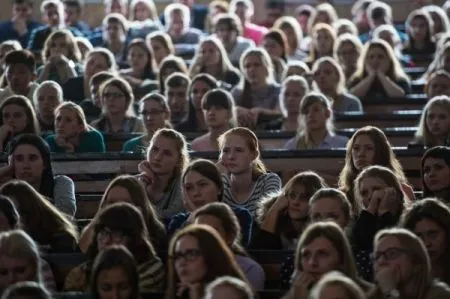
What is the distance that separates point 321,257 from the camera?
361 inches

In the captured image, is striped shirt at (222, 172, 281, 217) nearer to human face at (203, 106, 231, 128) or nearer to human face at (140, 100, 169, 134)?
human face at (203, 106, 231, 128)

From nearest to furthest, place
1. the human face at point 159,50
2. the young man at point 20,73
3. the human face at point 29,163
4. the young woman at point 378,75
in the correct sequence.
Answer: the human face at point 29,163 < the young man at point 20,73 < the young woman at point 378,75 < the human face at point 159,50

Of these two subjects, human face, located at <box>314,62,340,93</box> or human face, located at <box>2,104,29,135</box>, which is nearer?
human face, located at <box>2,104,29,135</box>

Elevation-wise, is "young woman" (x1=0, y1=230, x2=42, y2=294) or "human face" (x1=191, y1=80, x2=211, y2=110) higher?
"human face" (x1=191, y1=80, x2=211, y2=110)

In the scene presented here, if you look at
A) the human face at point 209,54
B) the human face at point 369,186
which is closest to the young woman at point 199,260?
the human face at point 369,186

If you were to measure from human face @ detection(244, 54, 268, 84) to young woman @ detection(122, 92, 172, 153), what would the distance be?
214 cm

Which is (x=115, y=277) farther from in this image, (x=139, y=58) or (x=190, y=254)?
(x=139, y=58)

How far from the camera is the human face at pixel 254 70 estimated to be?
16.1m

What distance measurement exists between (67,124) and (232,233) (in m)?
3.93

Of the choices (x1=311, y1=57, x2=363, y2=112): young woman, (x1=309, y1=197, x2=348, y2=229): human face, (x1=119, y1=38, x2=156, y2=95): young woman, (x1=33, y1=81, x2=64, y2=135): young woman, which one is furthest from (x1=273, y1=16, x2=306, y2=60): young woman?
(x1=309, y1=197, x2=348, y2=229): human face

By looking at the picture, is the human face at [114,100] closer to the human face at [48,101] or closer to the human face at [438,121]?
the human face at [48,101]

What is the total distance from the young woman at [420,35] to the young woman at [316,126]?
18.0 feet

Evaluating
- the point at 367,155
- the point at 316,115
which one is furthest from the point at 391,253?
the point at 316,115

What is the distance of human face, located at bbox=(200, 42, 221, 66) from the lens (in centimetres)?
1702
